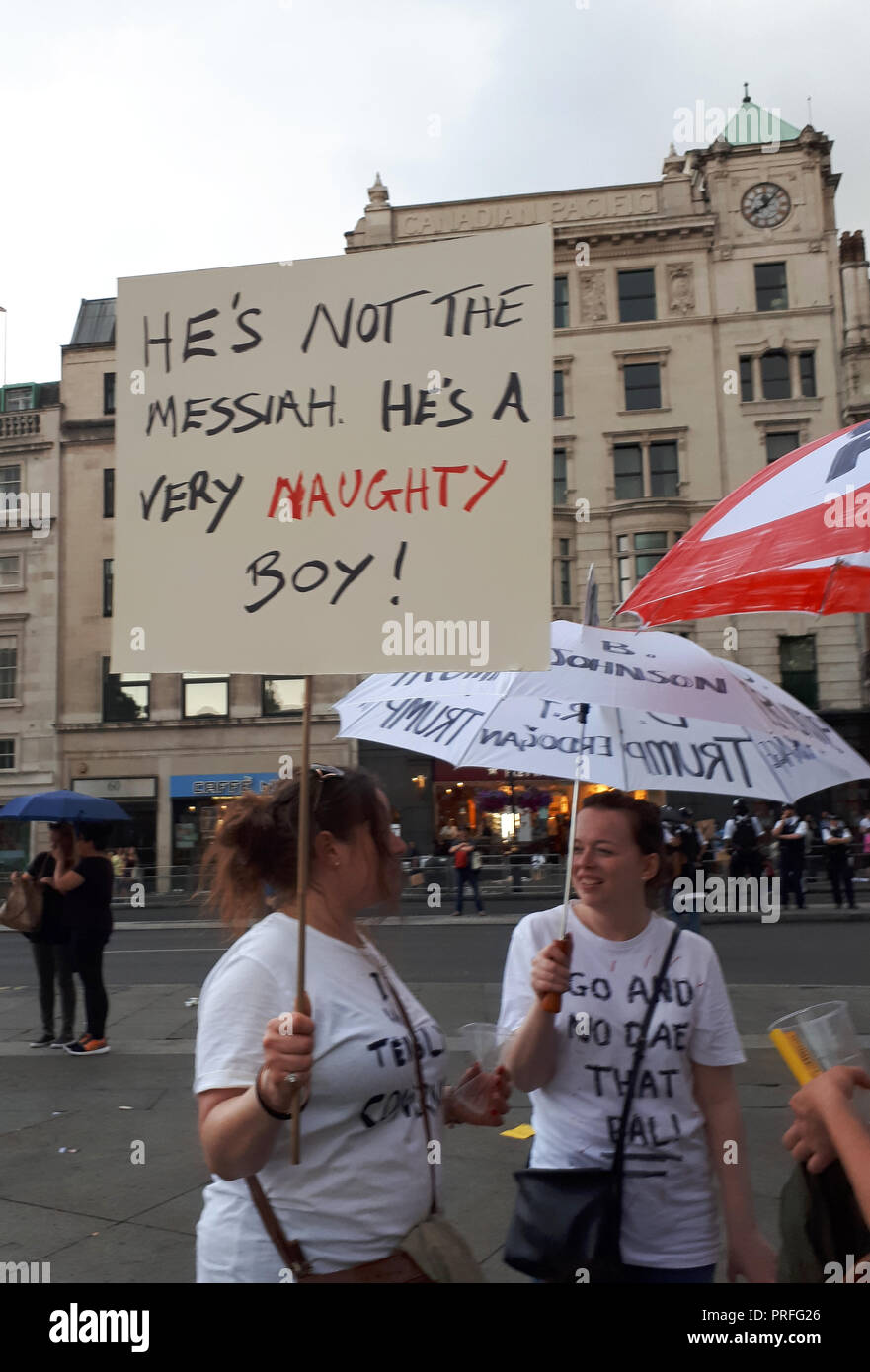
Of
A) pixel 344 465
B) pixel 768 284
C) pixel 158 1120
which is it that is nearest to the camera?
pixel 344 465

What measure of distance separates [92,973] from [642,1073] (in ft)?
20.4

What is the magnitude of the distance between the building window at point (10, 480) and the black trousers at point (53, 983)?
30812 mm

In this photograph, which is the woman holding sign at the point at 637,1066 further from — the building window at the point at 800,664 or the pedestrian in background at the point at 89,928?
the building window at the point at 800,664

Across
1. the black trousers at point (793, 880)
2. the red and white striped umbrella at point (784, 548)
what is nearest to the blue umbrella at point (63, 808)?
the red and white striped umbrella at point (784, 548)

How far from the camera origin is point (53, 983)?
838 cm

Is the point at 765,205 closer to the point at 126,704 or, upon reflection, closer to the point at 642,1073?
the point at 126,704

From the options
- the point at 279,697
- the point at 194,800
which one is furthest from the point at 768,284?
the point at 194,800

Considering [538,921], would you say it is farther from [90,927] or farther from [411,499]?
[90,927]

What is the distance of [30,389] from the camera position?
37281mm

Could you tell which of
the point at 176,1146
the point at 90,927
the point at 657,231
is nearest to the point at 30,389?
the point at 657,231

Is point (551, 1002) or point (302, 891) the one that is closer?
point (302, 891)

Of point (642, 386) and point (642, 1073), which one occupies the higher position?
point (642, 386)

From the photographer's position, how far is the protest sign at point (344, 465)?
2090 millimetres

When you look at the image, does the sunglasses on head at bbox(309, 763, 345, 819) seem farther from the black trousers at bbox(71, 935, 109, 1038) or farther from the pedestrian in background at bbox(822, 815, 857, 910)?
the pedestrian in background at bbox(822, 815, 857, 910)
